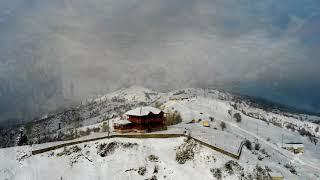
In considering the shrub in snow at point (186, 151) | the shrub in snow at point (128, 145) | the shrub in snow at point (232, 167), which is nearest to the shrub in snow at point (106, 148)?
the shrub in snow at point (128, 145)

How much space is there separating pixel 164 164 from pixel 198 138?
11.8 metres

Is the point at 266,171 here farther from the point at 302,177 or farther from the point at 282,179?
the point at 302,177

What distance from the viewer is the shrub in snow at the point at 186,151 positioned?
77062mm

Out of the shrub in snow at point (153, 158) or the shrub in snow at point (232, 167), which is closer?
the shrub in snow at point (232, 167)

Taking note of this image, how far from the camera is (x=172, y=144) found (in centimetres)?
8262

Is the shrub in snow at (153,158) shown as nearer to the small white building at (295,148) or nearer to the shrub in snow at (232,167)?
the shrub in snow at (232,167)

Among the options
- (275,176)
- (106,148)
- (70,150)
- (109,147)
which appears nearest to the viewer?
(275,176)

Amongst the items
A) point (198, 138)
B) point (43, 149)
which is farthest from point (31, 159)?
point (198, 138)

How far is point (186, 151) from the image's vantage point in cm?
7869

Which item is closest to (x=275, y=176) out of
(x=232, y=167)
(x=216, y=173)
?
(x=232, y=167)

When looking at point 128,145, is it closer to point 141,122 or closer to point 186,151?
point 141,122

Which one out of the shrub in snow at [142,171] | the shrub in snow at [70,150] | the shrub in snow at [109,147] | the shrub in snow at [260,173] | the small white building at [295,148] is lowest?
the small white building at [295,148]

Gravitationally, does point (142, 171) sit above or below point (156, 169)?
below

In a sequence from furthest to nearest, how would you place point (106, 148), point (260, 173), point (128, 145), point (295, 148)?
1. point (295, 148)
2. point (128, 145)
3. point (106, 148)
4. point (260, 173)
